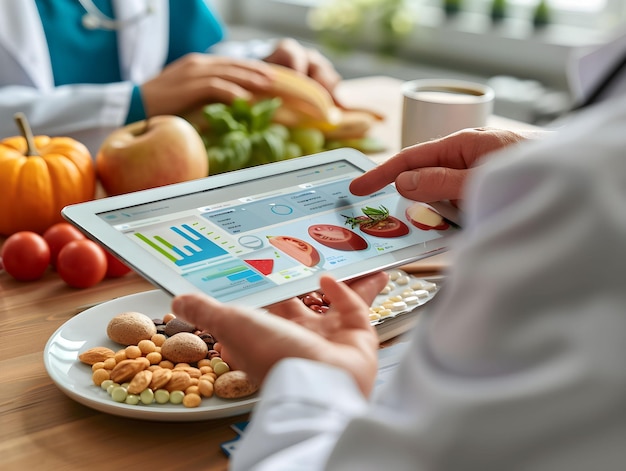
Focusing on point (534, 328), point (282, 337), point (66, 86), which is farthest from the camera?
point (66, 86)

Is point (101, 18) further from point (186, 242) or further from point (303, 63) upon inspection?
point (186, 242)

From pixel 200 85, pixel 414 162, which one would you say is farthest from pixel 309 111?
pixel 414 162

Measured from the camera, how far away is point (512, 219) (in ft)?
1.19

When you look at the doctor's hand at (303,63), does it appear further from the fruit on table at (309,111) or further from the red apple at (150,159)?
the red apple at (150,159)

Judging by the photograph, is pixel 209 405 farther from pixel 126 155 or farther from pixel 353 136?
pixel 353 136

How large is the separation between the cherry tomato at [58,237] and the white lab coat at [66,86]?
0.37 m

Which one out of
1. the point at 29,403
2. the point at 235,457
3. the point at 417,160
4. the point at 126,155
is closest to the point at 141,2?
the point at 126,155

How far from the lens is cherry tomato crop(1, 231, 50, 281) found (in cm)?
95

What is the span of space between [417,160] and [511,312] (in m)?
0.56

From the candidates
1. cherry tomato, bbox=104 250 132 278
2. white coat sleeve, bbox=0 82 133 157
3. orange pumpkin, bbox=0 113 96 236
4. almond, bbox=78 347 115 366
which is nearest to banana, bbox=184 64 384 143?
white coat sleeve, bbox=0 82 133 157

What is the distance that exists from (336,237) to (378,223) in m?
0.07

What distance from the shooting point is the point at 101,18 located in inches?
69.1

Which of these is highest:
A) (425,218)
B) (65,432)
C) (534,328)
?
(534,328)

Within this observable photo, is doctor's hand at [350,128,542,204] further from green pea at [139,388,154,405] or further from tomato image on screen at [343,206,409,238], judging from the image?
green pea at [139,388,154,405]
